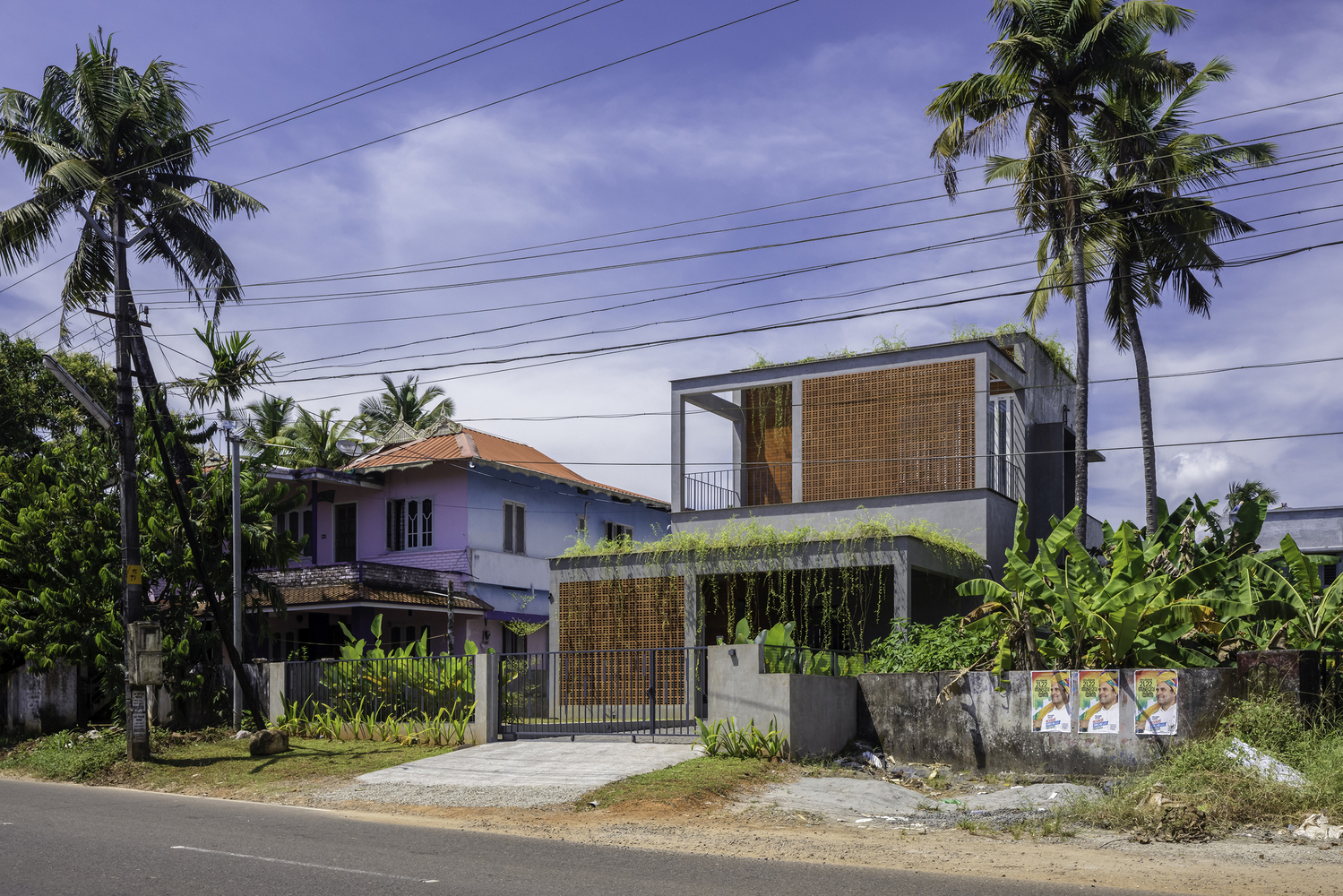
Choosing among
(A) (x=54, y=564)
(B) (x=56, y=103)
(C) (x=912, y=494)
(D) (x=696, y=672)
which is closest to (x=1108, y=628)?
(D) (x=696, y=672)

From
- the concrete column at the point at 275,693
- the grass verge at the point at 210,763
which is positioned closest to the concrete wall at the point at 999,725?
the grass verge at the point at 210,763

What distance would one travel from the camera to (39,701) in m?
24.4

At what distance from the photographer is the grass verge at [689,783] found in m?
13.6

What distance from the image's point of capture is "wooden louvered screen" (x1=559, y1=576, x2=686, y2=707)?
63.6 feet

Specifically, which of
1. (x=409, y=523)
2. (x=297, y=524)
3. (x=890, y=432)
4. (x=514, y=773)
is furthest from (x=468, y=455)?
(x=514, y=773)

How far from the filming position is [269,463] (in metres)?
24.8

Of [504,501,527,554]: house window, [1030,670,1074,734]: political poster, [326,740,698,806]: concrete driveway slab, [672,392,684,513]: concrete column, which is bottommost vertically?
[326,740,698,806]: concrete driveway slab

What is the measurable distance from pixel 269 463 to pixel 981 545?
1473cm

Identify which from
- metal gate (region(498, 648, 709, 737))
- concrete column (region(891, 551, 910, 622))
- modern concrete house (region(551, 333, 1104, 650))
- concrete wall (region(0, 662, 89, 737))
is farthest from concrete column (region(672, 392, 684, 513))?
concrete wall (region(0, 662, 89, 737))

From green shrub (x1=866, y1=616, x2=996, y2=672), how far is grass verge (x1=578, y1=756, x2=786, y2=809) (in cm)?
290

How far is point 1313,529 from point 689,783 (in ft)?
77.3

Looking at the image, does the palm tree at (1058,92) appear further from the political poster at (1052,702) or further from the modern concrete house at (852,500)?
the political poster at (1052,702)

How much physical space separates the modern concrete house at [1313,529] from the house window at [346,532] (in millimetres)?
24872

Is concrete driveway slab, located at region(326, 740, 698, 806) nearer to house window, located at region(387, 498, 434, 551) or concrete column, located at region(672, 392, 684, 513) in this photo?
concrete column, located at region(672, 392, 684, 513)
